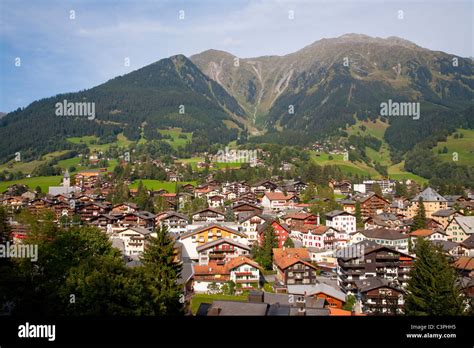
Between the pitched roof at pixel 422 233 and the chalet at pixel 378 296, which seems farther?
the pitched roof at pixel 422 233

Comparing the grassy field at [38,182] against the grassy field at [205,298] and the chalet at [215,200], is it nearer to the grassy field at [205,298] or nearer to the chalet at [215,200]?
the chalet at [215,200]

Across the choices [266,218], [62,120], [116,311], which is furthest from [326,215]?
[62,120]

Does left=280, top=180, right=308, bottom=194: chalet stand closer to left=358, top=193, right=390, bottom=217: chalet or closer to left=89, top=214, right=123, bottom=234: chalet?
left=358, top=193, right=390, bottom=217: chalet

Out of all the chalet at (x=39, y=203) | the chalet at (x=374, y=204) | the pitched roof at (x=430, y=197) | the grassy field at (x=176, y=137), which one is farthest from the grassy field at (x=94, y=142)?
the pitched roof at (x=430, y=197)

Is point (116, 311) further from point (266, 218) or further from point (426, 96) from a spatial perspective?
point (426, 96)

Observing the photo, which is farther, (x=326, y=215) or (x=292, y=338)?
(x=326, y=215)

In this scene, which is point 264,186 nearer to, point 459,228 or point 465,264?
point 459,228

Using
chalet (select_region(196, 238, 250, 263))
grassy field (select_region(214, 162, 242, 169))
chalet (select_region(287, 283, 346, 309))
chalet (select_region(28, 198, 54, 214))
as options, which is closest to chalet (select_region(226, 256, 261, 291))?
chalet (select_region(287, 283, 346, 309))
